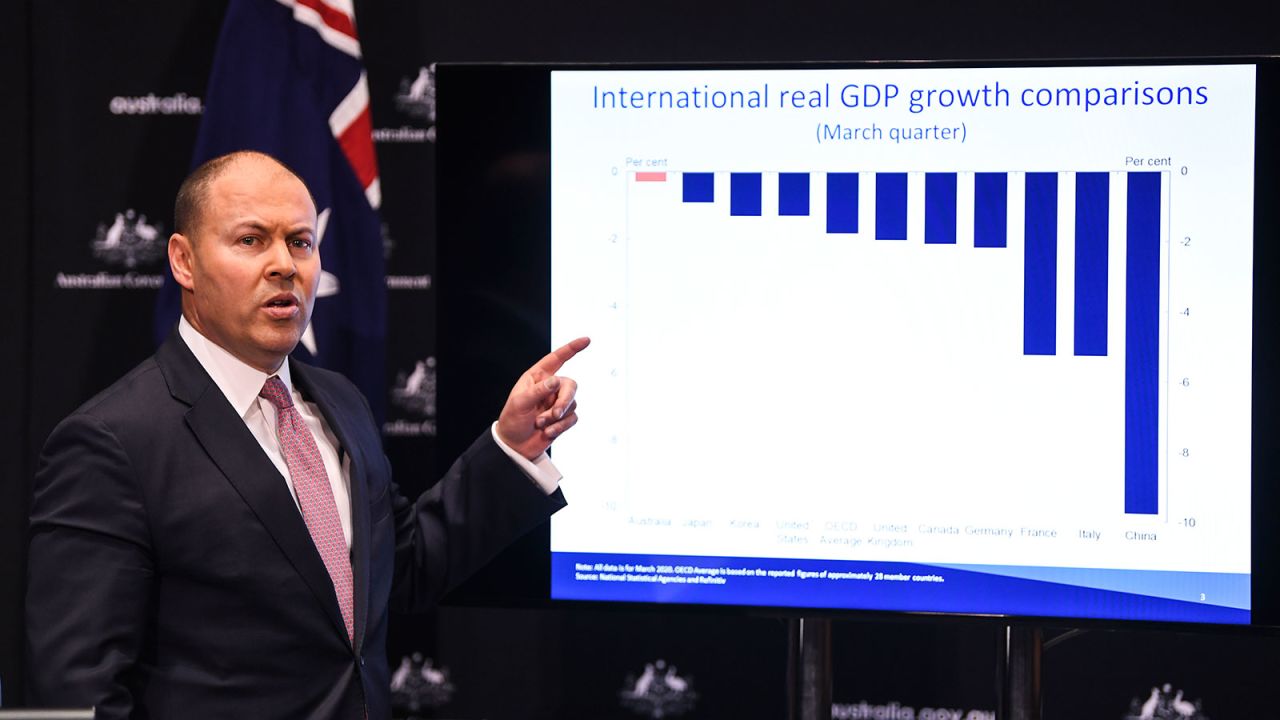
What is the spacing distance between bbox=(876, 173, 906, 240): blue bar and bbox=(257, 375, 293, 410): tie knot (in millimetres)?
1327

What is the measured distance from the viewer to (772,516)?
270 cm

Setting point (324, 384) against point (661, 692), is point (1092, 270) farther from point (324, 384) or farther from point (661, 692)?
point (661, 692)

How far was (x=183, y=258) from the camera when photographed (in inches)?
85.6

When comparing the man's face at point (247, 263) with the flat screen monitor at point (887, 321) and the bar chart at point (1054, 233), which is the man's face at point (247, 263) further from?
the bar chart at point (1054, 233)

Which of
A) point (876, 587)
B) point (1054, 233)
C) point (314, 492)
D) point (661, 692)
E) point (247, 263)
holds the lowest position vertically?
point (661, 692)

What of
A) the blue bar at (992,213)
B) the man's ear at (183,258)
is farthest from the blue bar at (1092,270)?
the man's ear at (183,258)

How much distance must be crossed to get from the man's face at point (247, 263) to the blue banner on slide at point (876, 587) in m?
0.94

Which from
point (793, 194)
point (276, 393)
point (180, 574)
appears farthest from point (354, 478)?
point (793, 194)

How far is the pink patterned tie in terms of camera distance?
7.19 ft

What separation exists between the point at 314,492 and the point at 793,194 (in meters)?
1.25

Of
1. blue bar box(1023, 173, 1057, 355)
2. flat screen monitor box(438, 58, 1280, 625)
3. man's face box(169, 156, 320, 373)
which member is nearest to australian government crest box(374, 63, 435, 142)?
flat screen monitor box(438, 58, 1280, 625)

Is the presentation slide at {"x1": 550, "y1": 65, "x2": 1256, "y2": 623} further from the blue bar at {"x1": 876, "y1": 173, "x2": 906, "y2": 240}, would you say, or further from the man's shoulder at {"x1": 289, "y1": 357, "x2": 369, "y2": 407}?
the man's shoulder at {"x1": 289, "y1": 357, "x2": 369, "y2": 407}

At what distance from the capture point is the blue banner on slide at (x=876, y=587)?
2.57 meters

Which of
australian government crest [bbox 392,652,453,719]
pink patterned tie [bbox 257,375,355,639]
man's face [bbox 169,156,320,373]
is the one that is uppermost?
man's face [bbox 169,156,320,373]
